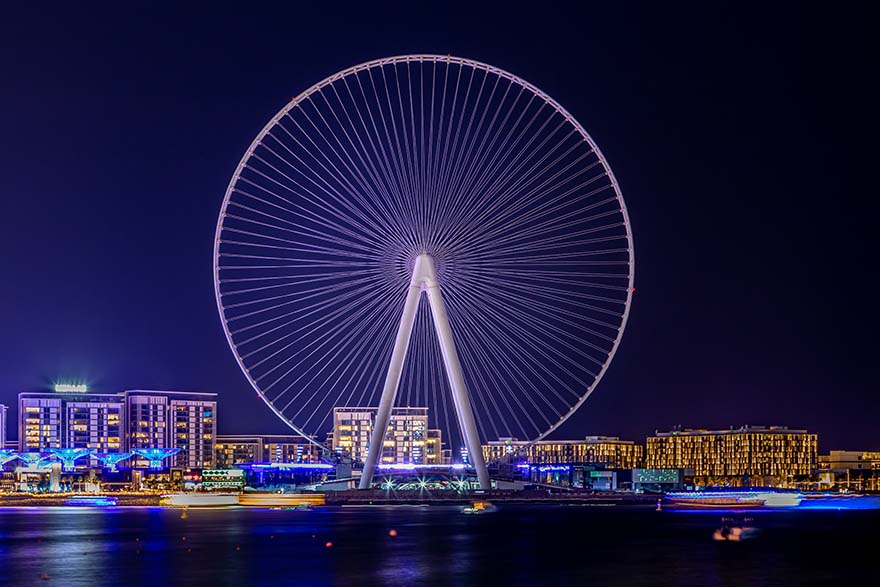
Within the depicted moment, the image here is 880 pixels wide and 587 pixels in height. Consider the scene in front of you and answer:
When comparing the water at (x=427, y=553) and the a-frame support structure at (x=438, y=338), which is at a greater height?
the a-frame support structure at (x=438, y=338)

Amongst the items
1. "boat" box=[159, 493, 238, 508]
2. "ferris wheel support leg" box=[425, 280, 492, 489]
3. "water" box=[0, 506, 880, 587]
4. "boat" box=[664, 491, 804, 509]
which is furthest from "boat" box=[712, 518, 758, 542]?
"boat" box=[159, 493, 238, 508]

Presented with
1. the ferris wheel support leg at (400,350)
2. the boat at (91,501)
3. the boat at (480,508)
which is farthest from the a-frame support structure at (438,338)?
the boat at (91,501)

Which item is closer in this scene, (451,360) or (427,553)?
(427,553)

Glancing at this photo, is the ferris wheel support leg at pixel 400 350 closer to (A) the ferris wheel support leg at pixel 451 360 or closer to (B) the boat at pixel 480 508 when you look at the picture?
(A) the ferris wheel support leg at pixel 451 360

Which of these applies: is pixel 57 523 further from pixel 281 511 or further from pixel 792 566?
pixel 792 566

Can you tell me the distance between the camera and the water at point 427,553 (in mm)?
53219

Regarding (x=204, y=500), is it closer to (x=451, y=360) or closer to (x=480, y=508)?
(x=480, y=508)

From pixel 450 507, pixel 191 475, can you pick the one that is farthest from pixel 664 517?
pixel 191 475

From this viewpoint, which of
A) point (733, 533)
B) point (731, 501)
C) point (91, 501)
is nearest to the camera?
point (733, 533)

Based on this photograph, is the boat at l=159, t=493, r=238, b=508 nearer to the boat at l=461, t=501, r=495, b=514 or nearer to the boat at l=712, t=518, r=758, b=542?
the boat at l=461, t=501, r=495, b=514

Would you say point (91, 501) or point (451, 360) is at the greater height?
point (451, 360)

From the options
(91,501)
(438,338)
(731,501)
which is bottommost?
(91,501)

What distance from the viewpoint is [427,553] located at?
2584 inches

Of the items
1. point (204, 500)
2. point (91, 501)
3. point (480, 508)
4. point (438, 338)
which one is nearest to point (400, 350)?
point (438, 338)
